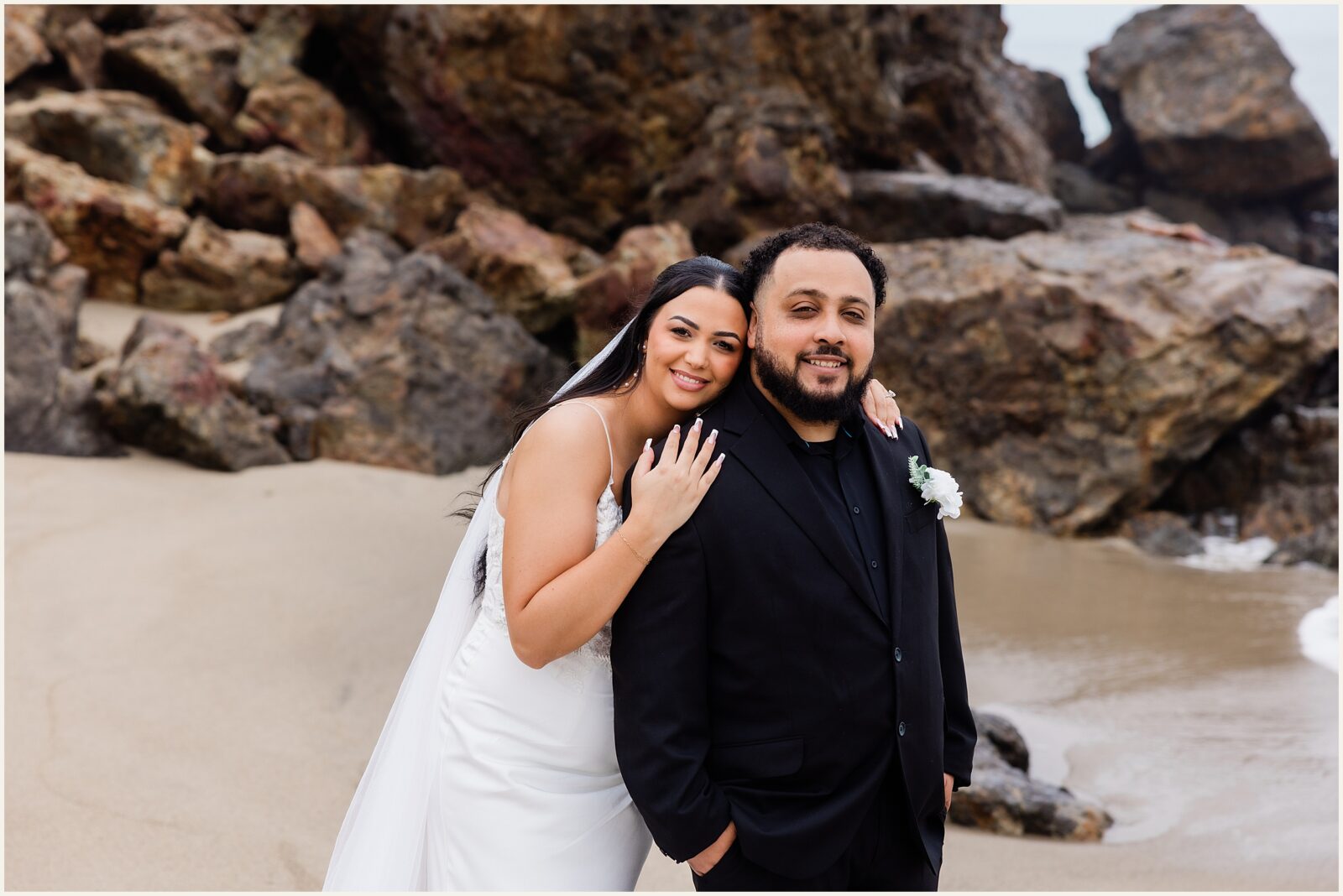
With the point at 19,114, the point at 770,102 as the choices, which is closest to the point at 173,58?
the point at 19,114

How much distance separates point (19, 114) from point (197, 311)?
2.58 m

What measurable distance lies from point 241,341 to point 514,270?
97.0 inches

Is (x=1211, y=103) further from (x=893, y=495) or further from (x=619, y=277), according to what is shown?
(x=893, y=495)

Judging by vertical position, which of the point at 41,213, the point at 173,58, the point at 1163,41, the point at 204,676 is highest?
the point at 1163,41

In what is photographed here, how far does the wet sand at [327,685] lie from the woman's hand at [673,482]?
2039 mm

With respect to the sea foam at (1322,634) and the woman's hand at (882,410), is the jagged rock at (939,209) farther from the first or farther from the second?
the woman's hand at (882,410)

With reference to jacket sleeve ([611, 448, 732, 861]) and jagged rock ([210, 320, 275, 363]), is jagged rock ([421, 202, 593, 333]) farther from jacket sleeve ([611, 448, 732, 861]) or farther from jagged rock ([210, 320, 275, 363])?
jacket sleeve ([611, 448, 732, 861])

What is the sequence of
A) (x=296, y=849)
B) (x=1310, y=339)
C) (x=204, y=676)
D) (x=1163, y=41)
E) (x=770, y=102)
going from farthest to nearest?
(x=1163, y=41), (x=770, y=102), (x=1310, y=339), (x=204, y=676), (x=296, y=849)

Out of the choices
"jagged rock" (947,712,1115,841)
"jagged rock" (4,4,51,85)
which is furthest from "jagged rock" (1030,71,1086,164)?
"jagged rock" (947,712,1115,841)

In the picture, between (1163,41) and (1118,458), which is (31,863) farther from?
(1163,41)

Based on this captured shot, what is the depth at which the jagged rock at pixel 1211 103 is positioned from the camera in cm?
1844

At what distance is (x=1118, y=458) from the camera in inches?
358

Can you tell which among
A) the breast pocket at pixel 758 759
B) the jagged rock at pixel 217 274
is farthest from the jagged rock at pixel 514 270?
the breast pocket at pixel 758 759

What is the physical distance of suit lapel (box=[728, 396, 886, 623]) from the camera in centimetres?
229
